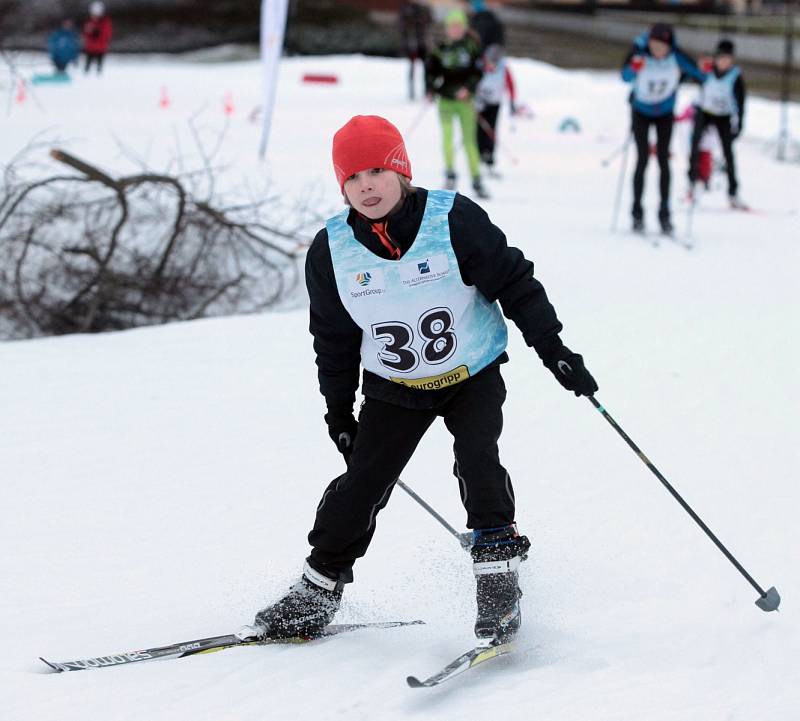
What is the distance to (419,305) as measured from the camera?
313 cm

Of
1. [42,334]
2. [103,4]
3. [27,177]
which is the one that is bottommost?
[42,334]

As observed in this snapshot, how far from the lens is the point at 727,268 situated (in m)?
8.65

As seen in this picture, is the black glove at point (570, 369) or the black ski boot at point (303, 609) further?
the black ski boot at point (303, 609)

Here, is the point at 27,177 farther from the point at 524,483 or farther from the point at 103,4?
the point at 103,4

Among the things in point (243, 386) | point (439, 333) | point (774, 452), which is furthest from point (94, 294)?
point (439, 333)

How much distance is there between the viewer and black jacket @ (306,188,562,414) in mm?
3119

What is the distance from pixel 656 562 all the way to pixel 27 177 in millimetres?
7636

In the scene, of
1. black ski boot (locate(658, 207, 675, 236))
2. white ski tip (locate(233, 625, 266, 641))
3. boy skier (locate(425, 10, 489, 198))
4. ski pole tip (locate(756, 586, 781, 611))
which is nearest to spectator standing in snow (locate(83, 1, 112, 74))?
boy skier (locate(425, 10, 489, 198))

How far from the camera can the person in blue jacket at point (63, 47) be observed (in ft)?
65.2

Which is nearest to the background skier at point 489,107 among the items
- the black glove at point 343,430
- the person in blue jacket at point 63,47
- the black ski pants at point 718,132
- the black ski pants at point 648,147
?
the black ski pants at point 718,132

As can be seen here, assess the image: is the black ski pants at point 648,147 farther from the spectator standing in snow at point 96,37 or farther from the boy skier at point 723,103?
the spectator standing in snow at point 96,37

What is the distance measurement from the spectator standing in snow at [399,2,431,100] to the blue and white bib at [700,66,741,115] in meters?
8.27

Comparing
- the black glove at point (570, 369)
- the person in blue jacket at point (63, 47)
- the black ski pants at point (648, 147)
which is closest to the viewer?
the black glove at point (570, 369)

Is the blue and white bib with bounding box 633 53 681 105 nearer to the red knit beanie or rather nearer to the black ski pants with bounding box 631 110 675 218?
the black ski pants with bounding box 631 110 675 218
